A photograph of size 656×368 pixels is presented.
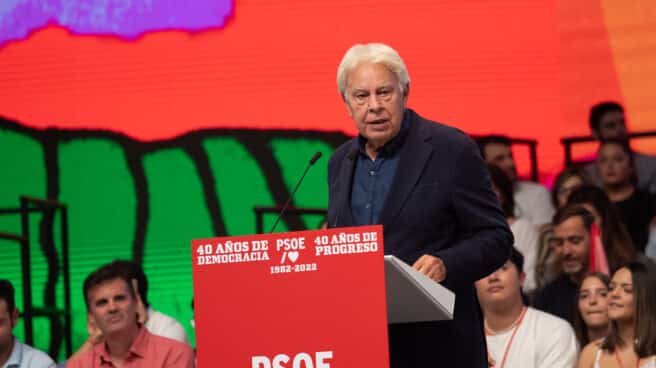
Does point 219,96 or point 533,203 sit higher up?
point 219,96

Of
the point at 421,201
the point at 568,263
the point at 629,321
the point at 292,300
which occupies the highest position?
the point at 568,263

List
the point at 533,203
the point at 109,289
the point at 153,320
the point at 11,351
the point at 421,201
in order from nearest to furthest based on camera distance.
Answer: the point at 421,201
the point at 109,289
the point at 11,351
the point at 153,320
the point at 533,203

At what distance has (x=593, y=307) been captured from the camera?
192 inches

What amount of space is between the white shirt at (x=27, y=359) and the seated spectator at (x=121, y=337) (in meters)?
0.18

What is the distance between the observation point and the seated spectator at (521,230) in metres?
5.52

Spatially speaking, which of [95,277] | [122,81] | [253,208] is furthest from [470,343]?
[122,81]

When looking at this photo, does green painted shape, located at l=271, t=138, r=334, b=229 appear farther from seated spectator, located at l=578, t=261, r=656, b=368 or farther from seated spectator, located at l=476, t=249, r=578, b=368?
seated spectator, located at l=578, t=261, r=656, b=368

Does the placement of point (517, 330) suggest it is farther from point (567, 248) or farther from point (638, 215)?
point (638, 215)

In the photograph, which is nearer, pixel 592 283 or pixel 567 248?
pixel 592 283

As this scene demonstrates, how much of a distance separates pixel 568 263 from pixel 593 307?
0.40 meters

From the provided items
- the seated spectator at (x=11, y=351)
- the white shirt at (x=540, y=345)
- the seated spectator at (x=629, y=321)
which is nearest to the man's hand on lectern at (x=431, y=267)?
the seated spectator at (x=629, y=321)

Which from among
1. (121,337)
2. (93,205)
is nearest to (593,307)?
(121,337)

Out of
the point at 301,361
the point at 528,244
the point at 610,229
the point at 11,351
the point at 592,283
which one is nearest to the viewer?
the point at 301,361

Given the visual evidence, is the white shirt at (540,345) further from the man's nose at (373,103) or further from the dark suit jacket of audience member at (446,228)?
the man's nose at (373,103)
